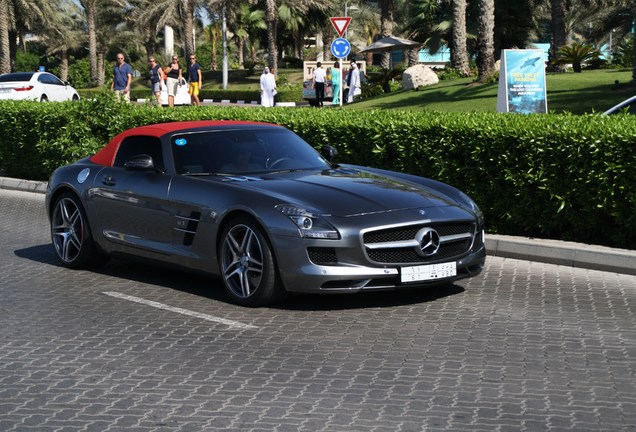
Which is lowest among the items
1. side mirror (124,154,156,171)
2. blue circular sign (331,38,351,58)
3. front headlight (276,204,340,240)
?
front headlight (276,204,340,240)

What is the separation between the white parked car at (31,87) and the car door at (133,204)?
31.1m

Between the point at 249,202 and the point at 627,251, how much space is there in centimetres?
428

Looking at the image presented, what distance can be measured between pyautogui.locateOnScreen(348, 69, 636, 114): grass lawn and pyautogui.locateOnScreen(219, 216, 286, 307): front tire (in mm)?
18633

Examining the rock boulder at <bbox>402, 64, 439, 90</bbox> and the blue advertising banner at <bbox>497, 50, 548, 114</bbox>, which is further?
the rock boulder at <bbox>402, 64, 439, 90</bbox>

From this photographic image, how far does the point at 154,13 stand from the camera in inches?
3182

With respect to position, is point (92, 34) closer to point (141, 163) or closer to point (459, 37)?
point (459, 37)

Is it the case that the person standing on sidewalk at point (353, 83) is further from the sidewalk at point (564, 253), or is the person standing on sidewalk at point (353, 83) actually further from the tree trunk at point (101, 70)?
the tree trunk at point (101, 70)

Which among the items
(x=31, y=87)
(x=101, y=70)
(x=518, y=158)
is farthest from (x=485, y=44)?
(x=101, y=70)

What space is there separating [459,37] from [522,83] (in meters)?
19.2

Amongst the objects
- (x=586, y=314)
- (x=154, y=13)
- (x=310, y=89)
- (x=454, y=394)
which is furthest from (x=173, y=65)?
(x=154, y=13)

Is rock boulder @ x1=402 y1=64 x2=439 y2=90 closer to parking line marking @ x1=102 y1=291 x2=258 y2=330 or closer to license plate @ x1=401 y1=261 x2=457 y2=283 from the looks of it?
parking line marking @ x1=102 y1=291 x2=258 y2=330

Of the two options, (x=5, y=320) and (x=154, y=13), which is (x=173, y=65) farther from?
(x=154, y=13)

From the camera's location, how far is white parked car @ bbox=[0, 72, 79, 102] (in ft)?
134

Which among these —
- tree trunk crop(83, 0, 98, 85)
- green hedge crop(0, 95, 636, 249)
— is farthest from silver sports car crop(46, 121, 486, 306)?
tree trunk crop(83, 0, 98, 85)
